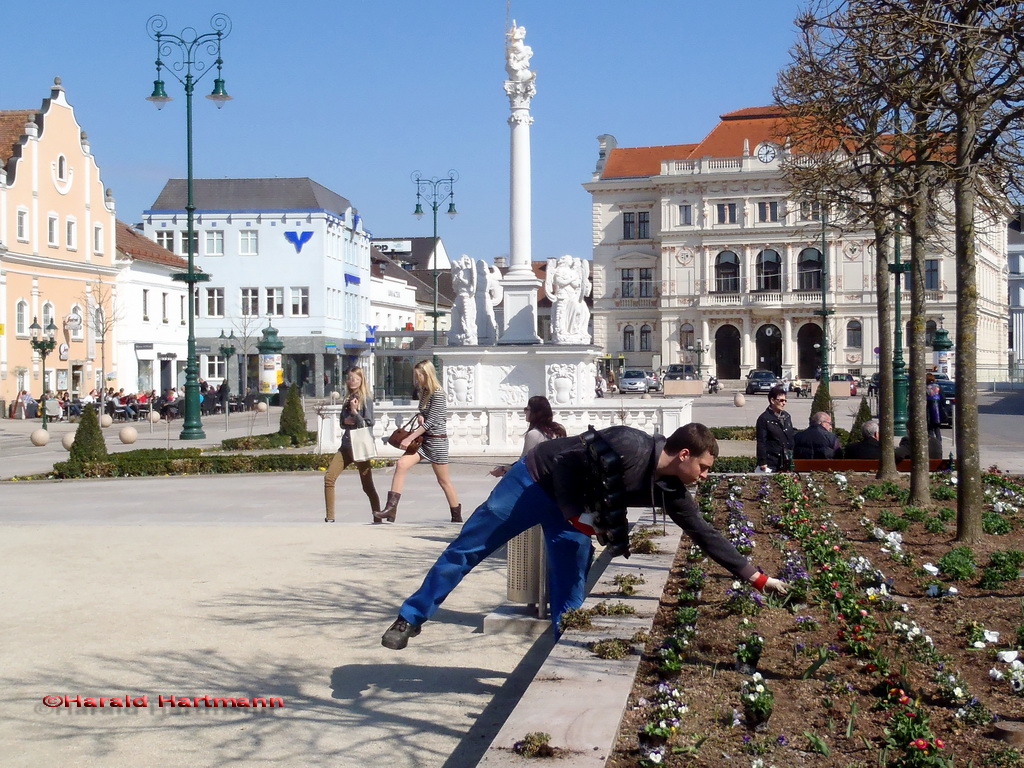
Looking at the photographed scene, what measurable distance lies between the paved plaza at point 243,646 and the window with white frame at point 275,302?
6027 centimetres

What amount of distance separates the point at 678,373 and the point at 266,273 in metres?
25.8

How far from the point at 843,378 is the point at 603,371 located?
2064cm

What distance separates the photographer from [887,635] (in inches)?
235

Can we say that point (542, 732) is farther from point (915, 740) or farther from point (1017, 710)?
point (1017, 710)

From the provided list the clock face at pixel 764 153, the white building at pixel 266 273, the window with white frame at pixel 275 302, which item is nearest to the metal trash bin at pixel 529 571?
Answer: the white building at pixel 266 273

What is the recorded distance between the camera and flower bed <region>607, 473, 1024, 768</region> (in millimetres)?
4367

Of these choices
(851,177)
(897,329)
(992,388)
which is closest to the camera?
(851,177)

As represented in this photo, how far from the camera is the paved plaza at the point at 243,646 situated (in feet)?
17.6

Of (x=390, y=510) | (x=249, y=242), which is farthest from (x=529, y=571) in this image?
(x=249, y=242)

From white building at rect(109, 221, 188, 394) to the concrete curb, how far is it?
5275cm

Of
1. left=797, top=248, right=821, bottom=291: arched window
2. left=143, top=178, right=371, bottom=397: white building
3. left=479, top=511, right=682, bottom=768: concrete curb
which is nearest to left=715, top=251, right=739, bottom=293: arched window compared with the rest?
left=797, top=248, right=821, bottom=291: arched window

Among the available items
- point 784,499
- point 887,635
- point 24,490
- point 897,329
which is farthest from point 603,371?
point 887,635

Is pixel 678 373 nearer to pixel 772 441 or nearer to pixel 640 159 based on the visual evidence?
pixel 640 159

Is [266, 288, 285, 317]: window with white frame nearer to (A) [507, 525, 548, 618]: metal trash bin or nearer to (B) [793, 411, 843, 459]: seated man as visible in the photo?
(B) [793, 411, 843, 459]: seated man
